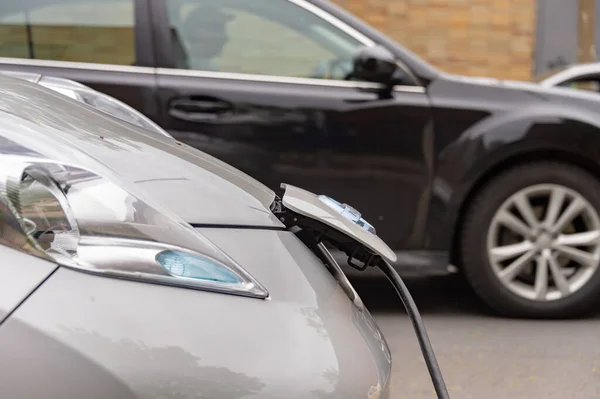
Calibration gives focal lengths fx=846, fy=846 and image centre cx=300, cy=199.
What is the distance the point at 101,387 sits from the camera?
1417mm

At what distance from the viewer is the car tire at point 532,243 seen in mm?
4160

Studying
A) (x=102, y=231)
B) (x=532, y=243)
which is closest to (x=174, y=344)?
(x=102, y=231)

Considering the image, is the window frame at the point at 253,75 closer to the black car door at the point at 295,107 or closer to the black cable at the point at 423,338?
the black car door at the point at 295,107

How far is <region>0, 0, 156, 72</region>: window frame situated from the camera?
4090 mm

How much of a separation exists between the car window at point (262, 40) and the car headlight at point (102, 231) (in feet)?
8.68

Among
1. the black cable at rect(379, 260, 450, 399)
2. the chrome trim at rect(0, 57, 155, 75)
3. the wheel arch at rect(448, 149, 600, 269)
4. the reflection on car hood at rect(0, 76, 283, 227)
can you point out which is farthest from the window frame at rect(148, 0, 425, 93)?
the black cable at rect(379, 260, 450, 399)

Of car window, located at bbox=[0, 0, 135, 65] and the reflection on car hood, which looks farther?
car window, located at bbox=[0, 0, 135, 65]

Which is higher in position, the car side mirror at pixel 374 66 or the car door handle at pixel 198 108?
the car side mirror at pixel 374 66

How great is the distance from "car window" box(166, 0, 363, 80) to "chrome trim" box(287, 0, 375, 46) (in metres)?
0.02

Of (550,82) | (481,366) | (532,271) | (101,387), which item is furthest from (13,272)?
(550,82)

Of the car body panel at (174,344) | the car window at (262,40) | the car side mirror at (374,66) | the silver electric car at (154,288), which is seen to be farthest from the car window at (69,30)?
the car body panel at (174,344)

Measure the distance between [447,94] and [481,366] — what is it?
1.38 metres

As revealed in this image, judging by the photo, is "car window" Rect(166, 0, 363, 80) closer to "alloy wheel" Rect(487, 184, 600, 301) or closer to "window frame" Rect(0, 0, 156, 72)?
"window frame" Rect(0, 0, 156, 72)

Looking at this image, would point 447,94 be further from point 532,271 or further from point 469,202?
point 532,271
